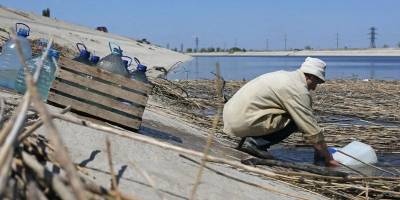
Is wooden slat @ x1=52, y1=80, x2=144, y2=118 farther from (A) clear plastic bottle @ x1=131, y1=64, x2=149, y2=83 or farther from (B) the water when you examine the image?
(B) the water

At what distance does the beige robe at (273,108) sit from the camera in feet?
17.3

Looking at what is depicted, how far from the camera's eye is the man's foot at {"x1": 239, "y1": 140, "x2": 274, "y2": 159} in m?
5.57

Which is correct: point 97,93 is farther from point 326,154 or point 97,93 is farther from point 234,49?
point 234,49

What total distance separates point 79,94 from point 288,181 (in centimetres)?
187

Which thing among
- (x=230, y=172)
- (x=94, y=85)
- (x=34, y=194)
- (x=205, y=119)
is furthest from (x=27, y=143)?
(x=205, y=119)

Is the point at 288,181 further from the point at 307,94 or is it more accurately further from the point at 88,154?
the point at 88,154

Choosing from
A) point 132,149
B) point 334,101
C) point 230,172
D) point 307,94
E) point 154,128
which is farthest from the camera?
point 334,101

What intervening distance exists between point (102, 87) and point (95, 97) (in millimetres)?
103

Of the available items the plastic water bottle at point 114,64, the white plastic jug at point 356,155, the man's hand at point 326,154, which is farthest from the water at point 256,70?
the white plastic jug at point 356,155

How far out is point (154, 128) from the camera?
18.7 ft

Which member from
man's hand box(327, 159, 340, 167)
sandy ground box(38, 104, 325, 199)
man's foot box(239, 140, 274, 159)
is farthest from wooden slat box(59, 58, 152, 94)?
man's hand box(327, 159, 340, 167)

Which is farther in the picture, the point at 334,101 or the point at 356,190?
the point at 334,101

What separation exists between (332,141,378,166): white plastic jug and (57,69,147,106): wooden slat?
236 centimetres

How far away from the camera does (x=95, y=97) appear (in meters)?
4.73
